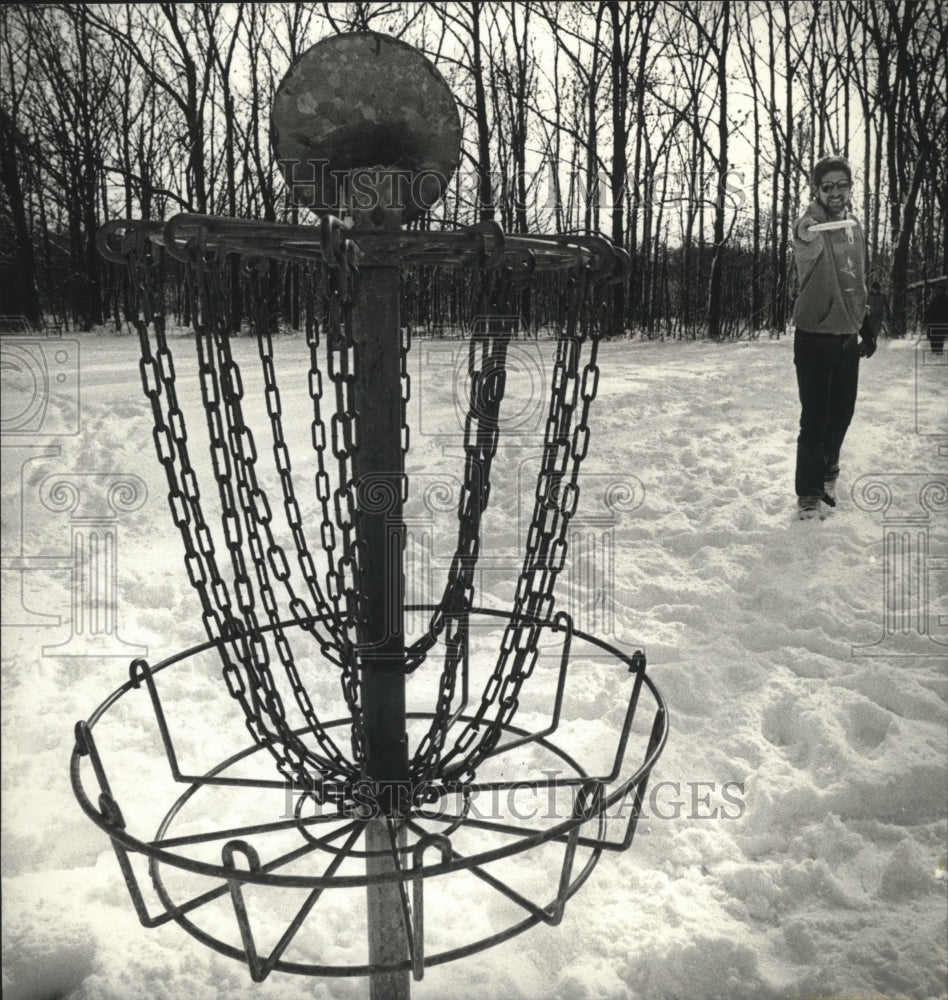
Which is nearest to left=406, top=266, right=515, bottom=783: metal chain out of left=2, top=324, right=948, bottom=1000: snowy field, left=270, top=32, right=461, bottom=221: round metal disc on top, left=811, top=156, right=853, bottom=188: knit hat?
left=270, top=32, right=461, bottom=221: round metal disc on top

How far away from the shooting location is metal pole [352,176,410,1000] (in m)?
1.30

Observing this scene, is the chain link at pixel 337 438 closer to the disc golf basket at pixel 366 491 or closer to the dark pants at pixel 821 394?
the disc golf basket at pixel 366 491

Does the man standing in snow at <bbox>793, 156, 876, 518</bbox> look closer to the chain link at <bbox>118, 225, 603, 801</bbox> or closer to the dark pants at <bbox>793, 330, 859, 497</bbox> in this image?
the dark pants at <bbox>793, 330, 859, 497</bbox>

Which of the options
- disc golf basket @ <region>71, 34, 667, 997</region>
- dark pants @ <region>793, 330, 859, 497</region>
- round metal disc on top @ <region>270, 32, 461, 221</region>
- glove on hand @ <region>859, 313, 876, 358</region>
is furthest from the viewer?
glove on hand @ <region>859, 313, 876, 358</region>

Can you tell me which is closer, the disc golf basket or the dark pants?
the disc golf basket

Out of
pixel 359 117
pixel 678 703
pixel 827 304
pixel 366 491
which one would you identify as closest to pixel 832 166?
pixel 827 304

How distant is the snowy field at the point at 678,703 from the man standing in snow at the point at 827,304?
0.56 meters

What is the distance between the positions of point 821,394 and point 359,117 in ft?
11.4

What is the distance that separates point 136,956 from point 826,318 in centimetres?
389

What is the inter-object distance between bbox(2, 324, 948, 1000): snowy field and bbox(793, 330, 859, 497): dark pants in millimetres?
278

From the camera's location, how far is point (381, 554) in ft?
4.65

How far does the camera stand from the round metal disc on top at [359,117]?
1236 mm

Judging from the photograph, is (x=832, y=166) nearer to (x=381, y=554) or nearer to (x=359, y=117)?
(x=359, y=117)

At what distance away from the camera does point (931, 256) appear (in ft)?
54.5
